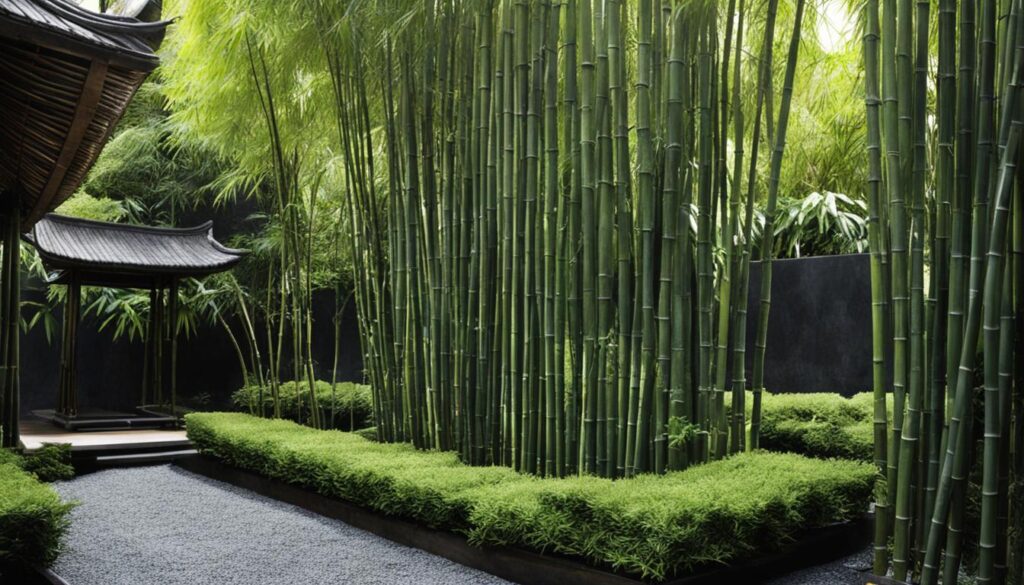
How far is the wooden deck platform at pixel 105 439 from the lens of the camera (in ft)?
17.3

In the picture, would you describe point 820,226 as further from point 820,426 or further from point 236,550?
point 236,550

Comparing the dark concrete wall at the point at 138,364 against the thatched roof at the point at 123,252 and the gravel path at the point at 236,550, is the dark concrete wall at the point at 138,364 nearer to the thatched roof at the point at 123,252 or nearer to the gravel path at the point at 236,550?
the thatched roof at the point at 123,252

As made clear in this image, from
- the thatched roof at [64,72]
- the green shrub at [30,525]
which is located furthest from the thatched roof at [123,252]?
the green shrub at [30,525]

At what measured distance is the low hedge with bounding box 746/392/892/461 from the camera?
3.79 metres

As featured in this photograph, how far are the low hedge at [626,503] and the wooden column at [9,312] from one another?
1610 mm

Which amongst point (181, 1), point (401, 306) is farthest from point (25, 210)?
point (401, 306)

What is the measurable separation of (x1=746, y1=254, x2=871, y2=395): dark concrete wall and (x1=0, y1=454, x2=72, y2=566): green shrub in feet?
12.9

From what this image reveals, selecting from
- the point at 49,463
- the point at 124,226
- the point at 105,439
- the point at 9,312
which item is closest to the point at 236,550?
the point at 49,463

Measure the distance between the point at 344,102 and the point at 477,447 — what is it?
182 cm

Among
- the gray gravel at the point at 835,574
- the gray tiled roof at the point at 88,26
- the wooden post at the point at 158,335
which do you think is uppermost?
A: the gray tiled roof at the point at 88,26

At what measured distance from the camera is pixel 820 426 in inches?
155

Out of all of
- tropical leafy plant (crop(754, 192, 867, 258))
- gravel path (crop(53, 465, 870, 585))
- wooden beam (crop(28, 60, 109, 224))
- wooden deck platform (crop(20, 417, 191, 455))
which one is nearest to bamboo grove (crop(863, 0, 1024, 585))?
gravel path (crop(53, 465, 870, 585))

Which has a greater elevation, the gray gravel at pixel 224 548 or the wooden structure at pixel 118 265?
the wooden structure at pixel 118 265

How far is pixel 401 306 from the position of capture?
3.88 metres
